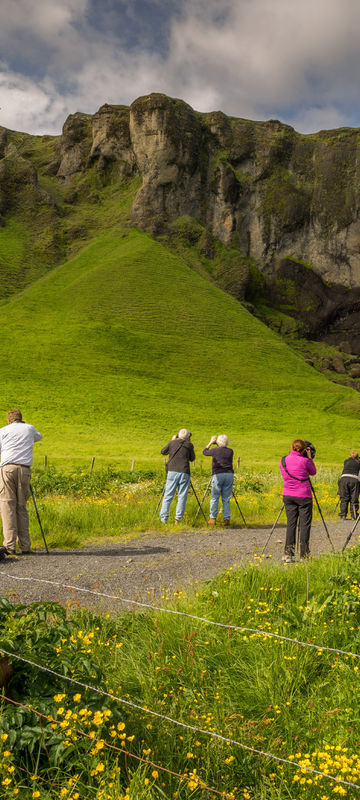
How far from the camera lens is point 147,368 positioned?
8219cm

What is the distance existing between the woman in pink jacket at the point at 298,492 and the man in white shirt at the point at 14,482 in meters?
5.55

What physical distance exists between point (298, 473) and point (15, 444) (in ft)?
20.0

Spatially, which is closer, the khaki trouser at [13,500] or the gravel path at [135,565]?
the gravel path at [135,565]

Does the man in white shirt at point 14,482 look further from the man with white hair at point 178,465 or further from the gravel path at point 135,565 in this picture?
the man with white hair at point 178,465

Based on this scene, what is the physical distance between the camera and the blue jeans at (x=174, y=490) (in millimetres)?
14750

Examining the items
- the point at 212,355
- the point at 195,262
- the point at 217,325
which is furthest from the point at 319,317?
the point at 212,355

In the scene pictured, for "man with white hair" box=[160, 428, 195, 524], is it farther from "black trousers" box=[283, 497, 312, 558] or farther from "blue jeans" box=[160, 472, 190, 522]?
"black trousers" box=[283, 497, 312, 558]

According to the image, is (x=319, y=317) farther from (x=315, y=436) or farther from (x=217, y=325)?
(x=315, y=436)

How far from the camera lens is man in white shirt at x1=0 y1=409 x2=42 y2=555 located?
10953 mm

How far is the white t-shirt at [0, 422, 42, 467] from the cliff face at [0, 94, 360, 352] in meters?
132

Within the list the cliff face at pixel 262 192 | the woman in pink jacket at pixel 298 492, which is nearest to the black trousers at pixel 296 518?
the woman in pink jacket at pixel 298 492

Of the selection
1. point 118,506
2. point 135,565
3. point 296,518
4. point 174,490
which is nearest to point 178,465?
point 174,490

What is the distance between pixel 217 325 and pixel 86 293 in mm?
27372

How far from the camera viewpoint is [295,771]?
152 inches
